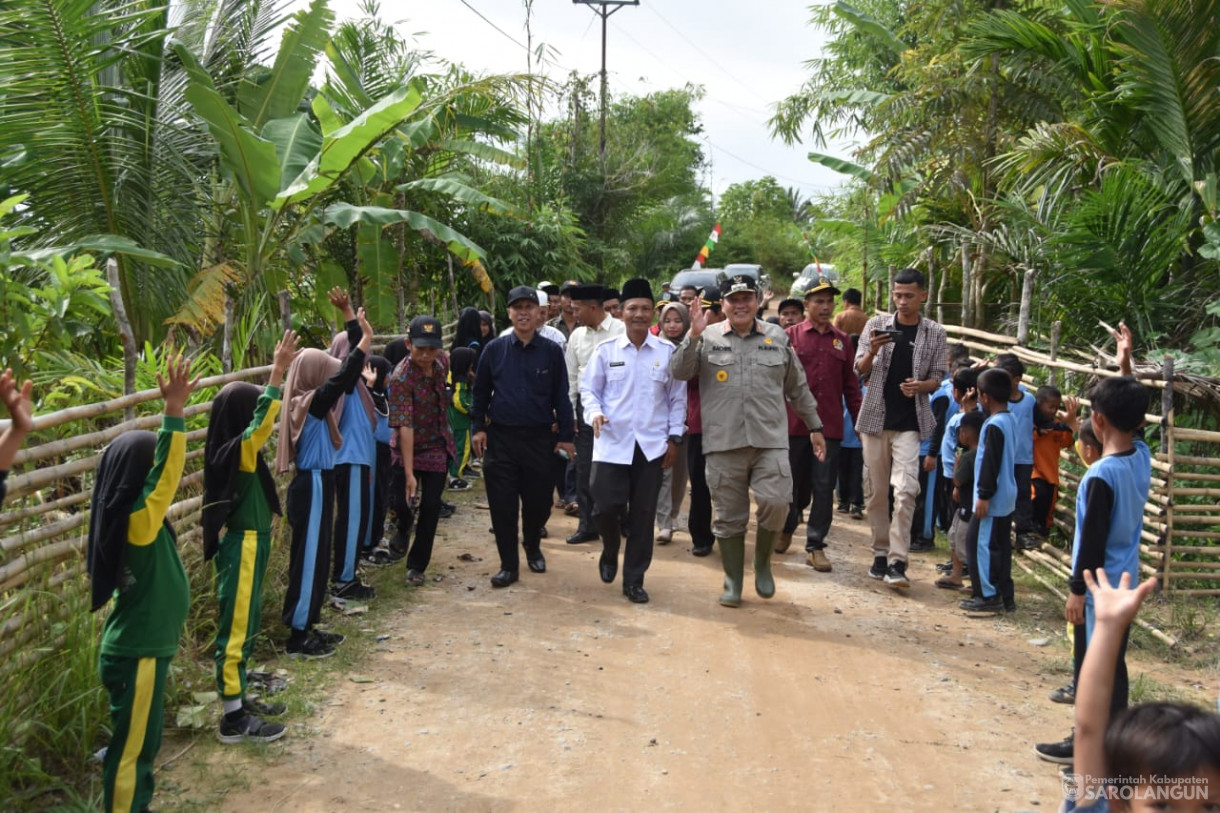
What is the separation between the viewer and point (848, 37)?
2702cm

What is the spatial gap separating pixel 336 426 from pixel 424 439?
54.5 inches

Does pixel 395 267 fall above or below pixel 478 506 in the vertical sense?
above

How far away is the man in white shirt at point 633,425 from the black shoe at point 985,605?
213cm

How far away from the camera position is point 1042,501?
7.96m

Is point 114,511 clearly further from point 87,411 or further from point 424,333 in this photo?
point 424,333

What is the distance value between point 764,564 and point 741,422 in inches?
39.7

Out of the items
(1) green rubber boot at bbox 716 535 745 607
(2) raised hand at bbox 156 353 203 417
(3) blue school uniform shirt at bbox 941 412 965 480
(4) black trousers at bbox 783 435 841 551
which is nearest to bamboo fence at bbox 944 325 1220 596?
(3) blue school uniform shirt at bbox 941 412 965 480

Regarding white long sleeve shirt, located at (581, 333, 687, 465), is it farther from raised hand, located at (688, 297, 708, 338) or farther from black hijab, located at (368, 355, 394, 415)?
black hijab, located at (368, 355, 394, 415)

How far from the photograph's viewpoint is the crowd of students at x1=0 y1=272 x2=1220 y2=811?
3.59 m

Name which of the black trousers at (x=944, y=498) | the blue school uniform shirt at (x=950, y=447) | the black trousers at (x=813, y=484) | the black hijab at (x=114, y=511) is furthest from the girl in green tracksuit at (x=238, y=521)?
the black trousers at (x=944, y=498)

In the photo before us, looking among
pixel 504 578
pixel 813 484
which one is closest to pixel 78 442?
pixel 504 578

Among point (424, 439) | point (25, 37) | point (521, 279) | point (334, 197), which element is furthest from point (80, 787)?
point (521, 279)

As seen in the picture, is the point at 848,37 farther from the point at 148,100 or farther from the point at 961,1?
the point at 148,100

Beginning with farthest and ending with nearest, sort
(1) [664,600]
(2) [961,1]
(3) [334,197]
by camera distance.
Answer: (2) [961,1], (3) [334,197], (1) [664,600]
